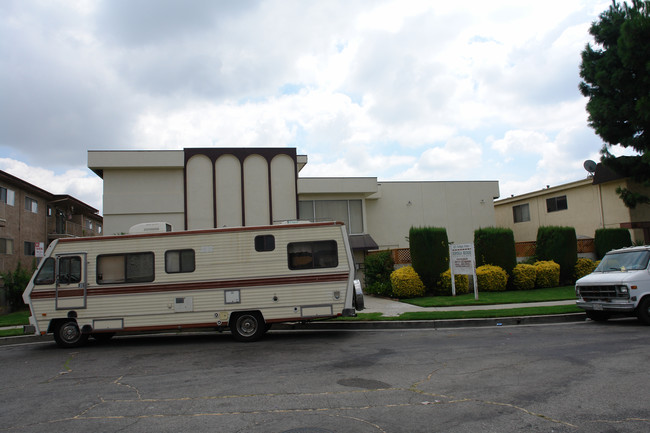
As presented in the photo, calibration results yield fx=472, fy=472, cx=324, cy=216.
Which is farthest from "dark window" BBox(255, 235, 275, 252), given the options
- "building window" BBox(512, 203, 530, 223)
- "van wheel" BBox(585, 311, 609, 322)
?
"building window" BBox(512, 203, 530, 223)

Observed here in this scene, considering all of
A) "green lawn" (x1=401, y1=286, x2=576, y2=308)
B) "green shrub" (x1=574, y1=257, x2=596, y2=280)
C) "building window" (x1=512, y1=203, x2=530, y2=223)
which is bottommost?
"green lawn" (x1=401, y1=286, x2=576, y2=308)

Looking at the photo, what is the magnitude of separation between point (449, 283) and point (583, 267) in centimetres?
695

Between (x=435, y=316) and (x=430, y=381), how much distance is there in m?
6.40

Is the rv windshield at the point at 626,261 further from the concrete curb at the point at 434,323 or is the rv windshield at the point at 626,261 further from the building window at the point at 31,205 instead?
the building window at the point at 31,205

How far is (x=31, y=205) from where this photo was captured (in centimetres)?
3272

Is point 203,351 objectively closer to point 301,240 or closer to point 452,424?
point 301,240

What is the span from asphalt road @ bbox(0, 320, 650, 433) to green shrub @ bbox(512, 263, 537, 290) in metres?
8.74

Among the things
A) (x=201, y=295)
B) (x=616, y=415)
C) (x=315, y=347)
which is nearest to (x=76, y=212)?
(x=201, y=295)

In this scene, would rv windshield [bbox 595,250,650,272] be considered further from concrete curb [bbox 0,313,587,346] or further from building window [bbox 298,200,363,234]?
building window [bbox 298,200,363,234]

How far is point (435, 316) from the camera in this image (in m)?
12.8

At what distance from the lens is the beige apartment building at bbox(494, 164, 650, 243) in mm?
23625

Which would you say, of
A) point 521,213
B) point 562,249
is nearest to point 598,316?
point 562,249

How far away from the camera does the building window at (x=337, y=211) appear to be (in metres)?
25.0

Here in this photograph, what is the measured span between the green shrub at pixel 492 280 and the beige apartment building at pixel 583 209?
9081 mm
